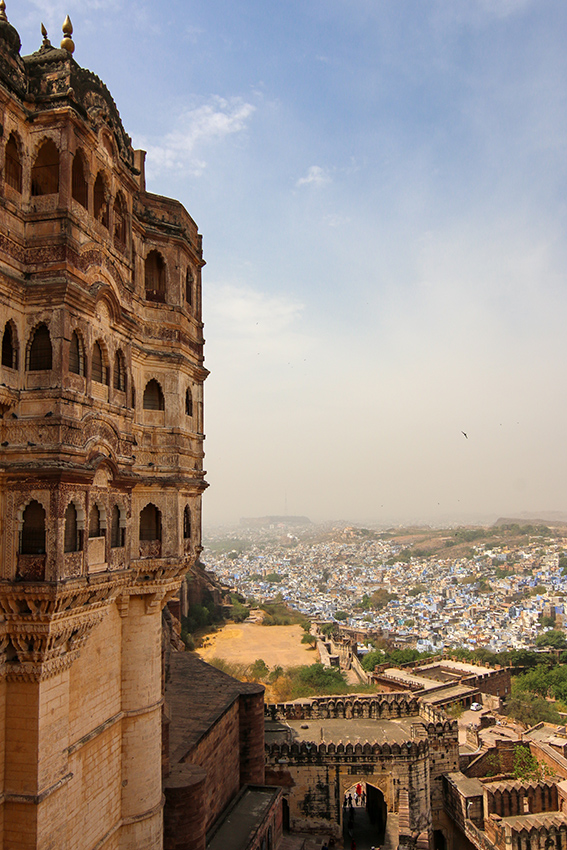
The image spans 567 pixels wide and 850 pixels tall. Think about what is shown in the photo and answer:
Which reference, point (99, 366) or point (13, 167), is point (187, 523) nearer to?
point (99, 366)

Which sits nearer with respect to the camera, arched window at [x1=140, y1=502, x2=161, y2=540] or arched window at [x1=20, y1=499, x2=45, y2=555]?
arched window at [x1=20, y1=499, x2=45, y2=555]

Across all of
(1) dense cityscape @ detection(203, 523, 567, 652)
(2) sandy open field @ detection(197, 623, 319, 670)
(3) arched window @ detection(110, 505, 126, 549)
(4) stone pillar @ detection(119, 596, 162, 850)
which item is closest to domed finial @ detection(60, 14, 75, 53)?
(3) arched window @ detection(110, 505, 126, 549)

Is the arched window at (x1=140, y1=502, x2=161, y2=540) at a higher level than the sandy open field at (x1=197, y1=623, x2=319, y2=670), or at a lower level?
higher

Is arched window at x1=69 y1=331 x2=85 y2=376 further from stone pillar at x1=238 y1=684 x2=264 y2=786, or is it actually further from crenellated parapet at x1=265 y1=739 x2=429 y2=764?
crenellated parapet at x1=265 y1=739 x2=429 y2=764

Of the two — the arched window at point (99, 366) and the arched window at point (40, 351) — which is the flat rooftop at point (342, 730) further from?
the arched window at point (40, 351)

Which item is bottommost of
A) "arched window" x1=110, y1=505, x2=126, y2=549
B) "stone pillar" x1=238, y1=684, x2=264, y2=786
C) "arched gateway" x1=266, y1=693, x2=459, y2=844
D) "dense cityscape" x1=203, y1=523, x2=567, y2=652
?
"dense cityscape" x1=203, y1=523, x2=567, y2=652

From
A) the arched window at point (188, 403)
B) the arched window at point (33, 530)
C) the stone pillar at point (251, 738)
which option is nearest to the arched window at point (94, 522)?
the arched window at point (33, 530)

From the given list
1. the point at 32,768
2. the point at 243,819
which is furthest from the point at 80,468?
the point at 243,819
